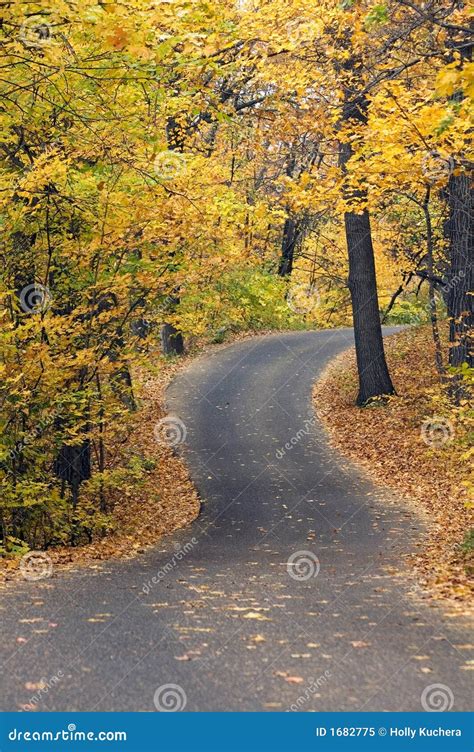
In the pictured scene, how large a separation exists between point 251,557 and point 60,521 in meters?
2.86

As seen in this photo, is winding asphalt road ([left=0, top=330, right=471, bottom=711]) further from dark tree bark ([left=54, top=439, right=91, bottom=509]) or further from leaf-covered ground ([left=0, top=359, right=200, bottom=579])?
dark tree bark ([left=54, top=439, right=91, bottom=509])

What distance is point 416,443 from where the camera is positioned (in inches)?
646

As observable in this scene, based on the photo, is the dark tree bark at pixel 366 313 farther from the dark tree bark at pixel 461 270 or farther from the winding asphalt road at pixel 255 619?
the winding asphalt road at pixel 255 619

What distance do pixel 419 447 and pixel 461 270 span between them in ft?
11.7

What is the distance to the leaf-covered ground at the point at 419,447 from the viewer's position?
9523 millimetres

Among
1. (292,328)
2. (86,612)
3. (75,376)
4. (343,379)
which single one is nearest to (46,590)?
(86,612)

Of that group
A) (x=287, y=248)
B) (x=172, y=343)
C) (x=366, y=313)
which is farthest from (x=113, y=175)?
(x=287, y=248)

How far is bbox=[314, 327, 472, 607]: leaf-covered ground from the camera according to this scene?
9.52m

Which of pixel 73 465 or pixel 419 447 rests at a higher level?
pixel 73 465

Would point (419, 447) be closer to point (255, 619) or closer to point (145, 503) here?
point (145, 503)

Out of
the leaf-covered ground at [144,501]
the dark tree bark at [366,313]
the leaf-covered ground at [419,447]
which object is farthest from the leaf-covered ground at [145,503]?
the dark tree bark at [366,313]

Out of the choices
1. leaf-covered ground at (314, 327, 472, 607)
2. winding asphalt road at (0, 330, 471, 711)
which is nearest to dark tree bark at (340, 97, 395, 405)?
leaf-covered ground at (314, 327, 472, 607)

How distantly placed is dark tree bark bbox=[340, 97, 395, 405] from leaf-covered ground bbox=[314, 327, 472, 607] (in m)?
0.56

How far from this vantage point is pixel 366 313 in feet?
63.8
